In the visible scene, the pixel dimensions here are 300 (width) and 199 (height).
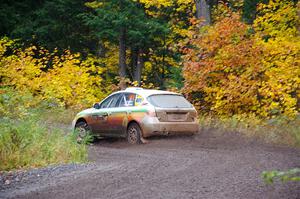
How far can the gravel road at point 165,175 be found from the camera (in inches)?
298

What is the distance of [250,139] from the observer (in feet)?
49.9

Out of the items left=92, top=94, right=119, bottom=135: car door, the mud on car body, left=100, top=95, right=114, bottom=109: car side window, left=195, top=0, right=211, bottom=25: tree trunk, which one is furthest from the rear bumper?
left=195, top=0, right=211, bottom=25: tree trunk

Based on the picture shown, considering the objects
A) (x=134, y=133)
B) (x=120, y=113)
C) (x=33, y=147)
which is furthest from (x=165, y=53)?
(x=33, y=147)

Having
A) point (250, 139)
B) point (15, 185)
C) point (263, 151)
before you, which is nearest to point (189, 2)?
point (250, 139)

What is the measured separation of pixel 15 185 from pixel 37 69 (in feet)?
59.1

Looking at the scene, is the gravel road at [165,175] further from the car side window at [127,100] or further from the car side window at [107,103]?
the car side window at [107,103]

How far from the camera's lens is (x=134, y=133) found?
14727 millimetres

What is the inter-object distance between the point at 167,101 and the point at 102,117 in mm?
2392

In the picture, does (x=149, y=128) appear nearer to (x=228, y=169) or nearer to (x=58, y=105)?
(x=228, y=169)

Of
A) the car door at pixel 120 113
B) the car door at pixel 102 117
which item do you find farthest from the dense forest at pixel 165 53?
the car door at pixel 120 113

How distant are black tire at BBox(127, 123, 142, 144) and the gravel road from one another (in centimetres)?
102

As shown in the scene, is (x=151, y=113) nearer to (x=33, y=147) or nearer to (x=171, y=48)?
(x=33, y=147)

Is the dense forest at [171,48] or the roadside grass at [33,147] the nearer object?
the roadside grass at [33,147]

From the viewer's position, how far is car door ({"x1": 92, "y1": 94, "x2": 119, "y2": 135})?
52.0 feet
